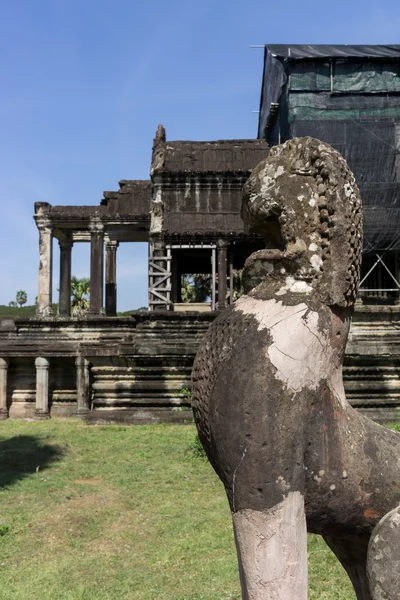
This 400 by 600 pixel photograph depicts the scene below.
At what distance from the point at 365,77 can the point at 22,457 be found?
56.8 feet

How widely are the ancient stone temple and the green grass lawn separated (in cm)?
219

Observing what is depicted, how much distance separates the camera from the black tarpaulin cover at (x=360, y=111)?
18.2 m

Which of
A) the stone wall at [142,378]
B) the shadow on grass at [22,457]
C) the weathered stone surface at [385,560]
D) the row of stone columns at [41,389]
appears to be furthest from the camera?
the row of stone columns at [41,389]

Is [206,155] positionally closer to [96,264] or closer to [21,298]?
[96,264]

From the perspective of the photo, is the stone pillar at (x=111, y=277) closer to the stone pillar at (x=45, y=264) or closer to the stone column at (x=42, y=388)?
the stone pillar at (x=45, y=264)

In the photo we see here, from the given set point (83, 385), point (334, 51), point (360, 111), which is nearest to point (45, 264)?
point (83, 385)

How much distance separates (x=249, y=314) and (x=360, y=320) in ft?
39.9

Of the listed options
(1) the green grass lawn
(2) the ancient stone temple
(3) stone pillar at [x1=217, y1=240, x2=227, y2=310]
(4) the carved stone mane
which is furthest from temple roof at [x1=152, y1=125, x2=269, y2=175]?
(4) the carved stone mane

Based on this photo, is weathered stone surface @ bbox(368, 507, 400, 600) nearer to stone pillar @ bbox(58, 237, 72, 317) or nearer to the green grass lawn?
the green grass lawn

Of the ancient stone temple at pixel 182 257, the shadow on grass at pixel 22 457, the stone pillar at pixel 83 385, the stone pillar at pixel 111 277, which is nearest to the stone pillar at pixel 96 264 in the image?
the ancient stone temple at pixel 182 257

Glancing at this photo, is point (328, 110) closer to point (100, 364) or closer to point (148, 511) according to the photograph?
point (100, 364)

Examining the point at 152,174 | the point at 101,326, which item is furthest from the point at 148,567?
the point at 152,174

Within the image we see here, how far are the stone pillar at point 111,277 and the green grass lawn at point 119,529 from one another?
1517 centimetres

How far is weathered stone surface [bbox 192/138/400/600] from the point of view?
71.6 inches
